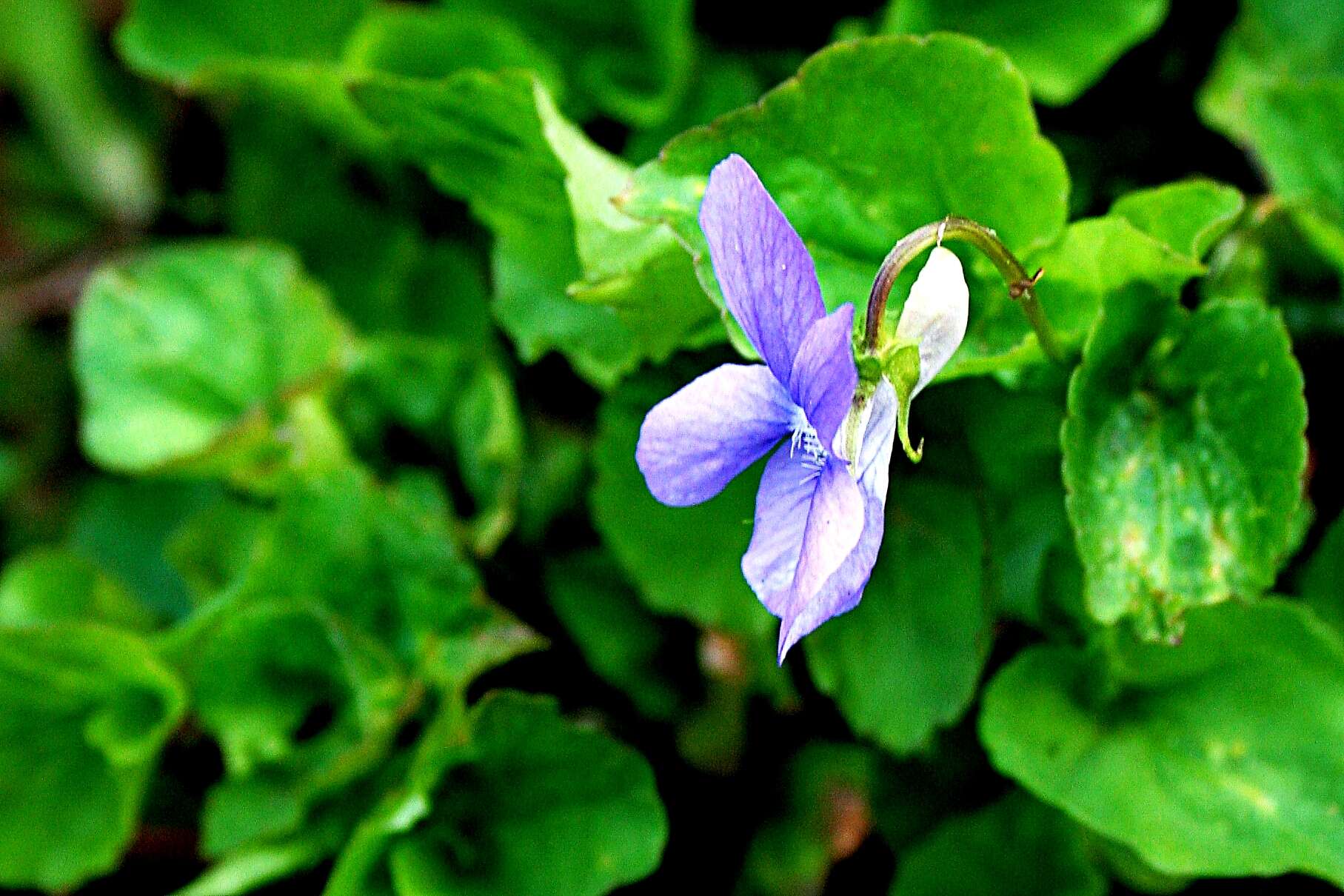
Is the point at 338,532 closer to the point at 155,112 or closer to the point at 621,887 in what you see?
the point at 621,887

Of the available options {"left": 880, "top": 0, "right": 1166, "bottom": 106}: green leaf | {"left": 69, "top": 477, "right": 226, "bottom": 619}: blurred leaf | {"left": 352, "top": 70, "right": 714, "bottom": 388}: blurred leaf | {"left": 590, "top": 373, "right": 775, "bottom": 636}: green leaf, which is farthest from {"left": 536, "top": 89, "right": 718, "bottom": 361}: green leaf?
{"left": 69, "top": 477, "right": 226, "bottom": 619}: blurred leaf

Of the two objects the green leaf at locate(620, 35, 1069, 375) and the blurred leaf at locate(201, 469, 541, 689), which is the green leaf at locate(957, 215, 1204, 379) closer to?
the green leaf at locate(620, 35, 1069, 375)

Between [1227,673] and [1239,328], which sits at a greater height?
[1239,328]

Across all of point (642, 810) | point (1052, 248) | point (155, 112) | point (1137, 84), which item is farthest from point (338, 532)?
point (155, 112)

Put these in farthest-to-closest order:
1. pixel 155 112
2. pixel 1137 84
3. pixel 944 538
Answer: pixel 155 112 → pixel 1137 84 → pixel 944 538

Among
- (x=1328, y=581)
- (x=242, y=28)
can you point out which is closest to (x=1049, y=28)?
(x=1328, y=581)

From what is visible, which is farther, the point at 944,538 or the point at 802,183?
the point at 944,538

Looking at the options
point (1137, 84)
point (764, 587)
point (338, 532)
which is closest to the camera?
point (764, 587)
